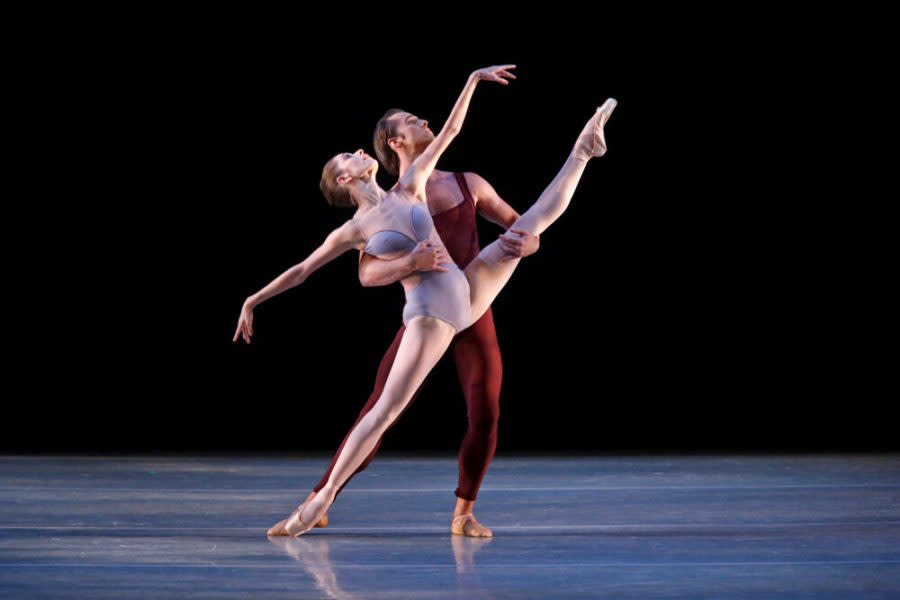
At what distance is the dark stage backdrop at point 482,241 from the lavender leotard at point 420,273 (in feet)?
11.6

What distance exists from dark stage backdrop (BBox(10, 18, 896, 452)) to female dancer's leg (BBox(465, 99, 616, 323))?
3.40m

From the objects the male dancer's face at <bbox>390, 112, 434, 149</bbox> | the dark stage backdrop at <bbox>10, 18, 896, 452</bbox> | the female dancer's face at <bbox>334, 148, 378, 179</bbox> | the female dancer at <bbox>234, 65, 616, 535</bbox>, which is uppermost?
the male dancer's face at <bbox>390, 112, 434, 149</bbox>

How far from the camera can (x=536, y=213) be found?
3.58m

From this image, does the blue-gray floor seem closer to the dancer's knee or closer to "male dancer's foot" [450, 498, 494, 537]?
"male dancer's foot" [450, 498, 494, 537]

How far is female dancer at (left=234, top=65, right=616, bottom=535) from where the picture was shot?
10.9 feet

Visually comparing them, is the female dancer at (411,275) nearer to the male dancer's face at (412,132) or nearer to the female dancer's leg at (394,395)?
the female dancer's leg at (394,395)

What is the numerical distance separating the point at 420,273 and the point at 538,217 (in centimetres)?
40

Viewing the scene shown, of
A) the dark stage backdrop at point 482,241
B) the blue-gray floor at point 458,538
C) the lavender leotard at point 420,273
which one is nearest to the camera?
the blue-gray floor at point 458,538

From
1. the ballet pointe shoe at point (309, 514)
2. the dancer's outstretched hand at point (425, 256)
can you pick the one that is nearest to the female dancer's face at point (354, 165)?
the dancer's outstretched hand at point (425, 256)

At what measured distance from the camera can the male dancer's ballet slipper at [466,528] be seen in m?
3.38

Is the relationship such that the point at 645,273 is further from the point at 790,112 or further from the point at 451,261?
the point at 451,261

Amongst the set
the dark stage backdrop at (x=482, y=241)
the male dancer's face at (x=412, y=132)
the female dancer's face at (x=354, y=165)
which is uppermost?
the male dancer's face at (x=412, y=132)

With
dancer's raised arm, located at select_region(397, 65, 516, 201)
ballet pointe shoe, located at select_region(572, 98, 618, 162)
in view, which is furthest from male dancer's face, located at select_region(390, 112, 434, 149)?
ballet pointe shoe, located at select_region(572, 98, 618, 162)

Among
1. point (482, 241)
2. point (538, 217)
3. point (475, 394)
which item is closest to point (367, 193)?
point (538, 217)
